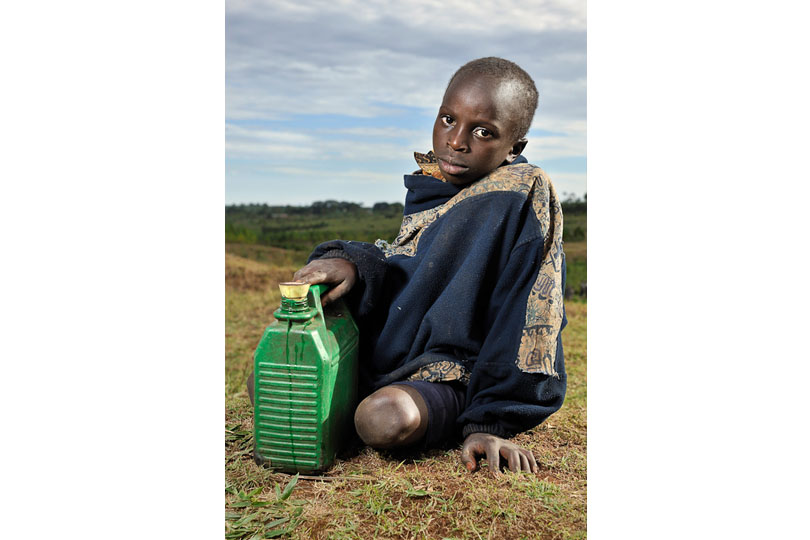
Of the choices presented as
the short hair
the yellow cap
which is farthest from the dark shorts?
the short hair

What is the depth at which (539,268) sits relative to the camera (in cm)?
224

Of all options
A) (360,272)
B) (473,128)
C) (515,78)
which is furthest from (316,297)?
(515,78)

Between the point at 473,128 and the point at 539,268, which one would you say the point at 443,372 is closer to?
the point at 539,268

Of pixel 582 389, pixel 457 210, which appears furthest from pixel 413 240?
pixel 582 389

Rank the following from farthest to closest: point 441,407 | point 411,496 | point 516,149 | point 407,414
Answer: point 516,149
point 441,407
point 407,414
point 411,496

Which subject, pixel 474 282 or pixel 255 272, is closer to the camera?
pixel 474 282

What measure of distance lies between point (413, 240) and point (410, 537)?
0.96 meters

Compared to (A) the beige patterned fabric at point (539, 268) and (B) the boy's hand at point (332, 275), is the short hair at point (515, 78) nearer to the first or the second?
(A) the beige patterned fabric at point (539, 268)

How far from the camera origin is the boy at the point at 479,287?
2.16m

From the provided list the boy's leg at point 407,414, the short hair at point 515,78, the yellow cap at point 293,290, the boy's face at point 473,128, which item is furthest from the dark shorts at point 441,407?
the short hair at point 515,78

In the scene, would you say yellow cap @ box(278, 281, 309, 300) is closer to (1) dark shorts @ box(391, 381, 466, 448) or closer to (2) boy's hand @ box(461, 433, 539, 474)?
(1) dark shorts @ box(391, 381, 466, 448)

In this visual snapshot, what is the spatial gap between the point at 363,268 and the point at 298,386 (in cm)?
45
